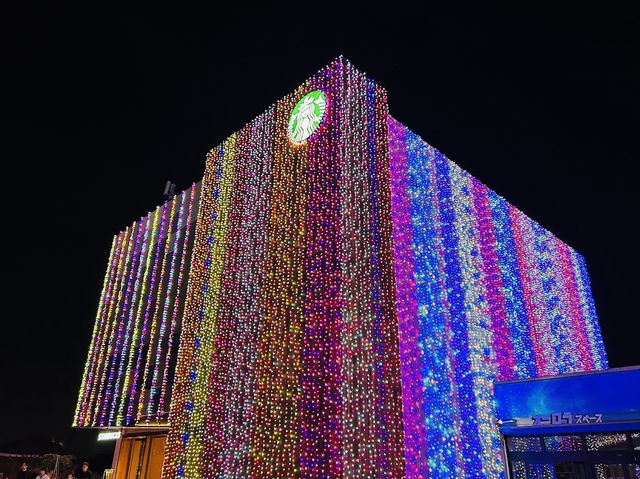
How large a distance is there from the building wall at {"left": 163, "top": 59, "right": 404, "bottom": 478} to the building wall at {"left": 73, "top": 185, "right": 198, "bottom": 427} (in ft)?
6.38

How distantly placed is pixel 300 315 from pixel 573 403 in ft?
16.2

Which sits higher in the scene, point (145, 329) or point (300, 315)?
point (145, 329)

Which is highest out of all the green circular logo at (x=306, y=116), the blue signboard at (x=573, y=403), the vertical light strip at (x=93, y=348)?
the green circular logo at (x=306, y=116)

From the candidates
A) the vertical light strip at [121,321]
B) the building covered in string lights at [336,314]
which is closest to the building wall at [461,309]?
the building covered in string lights at [336,314]

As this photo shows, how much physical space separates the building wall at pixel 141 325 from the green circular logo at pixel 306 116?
5.01 meters

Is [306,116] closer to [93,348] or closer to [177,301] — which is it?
[177,301]

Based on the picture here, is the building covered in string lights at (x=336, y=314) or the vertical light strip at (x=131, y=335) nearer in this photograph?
the building covered in string lights at (x=336, y=314)

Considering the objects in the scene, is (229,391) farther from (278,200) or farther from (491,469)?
(491,469)

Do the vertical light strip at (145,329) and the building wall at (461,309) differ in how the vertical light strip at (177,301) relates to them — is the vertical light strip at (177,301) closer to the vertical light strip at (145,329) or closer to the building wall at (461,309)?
the vertical light strip at (145,329)

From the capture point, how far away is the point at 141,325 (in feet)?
47.8

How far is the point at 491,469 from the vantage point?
8.95 m

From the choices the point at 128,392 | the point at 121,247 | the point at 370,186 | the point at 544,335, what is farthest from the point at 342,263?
the point at 121,247

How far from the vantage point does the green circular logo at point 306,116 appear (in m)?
10.2

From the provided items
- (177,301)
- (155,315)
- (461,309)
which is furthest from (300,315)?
(155,315)
